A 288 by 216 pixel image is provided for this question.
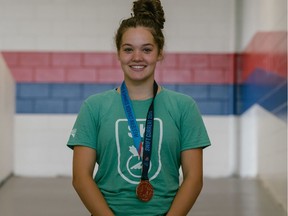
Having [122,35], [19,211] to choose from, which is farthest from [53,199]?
[122,35]

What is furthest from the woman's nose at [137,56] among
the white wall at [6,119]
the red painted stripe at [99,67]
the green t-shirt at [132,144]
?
the red painted stripe at [99,67]

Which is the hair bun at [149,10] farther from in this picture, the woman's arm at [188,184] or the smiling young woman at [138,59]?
the woman's arm at [188,184]

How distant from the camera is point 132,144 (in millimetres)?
1636

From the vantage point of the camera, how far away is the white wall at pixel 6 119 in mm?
6270

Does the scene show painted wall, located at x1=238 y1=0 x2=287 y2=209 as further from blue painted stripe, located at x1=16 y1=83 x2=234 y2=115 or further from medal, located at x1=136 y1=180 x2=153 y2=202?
medal, located at x1=136 y1=180 x2=153 y2=202

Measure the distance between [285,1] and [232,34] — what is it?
272 cm

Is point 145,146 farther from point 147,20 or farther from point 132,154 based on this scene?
point 147,20

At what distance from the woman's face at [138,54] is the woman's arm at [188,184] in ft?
0.78

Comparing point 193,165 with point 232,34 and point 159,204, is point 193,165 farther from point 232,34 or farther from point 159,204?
point 232,34

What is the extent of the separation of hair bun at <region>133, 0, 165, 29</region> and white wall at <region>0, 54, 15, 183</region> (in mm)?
4554

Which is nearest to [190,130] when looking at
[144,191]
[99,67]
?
[144,191]

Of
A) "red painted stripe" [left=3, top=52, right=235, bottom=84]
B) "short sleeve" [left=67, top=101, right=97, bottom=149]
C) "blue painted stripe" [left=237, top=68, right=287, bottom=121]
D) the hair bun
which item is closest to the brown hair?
the hair bun

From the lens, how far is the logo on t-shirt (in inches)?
64.2

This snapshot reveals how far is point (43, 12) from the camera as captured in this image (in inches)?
285
